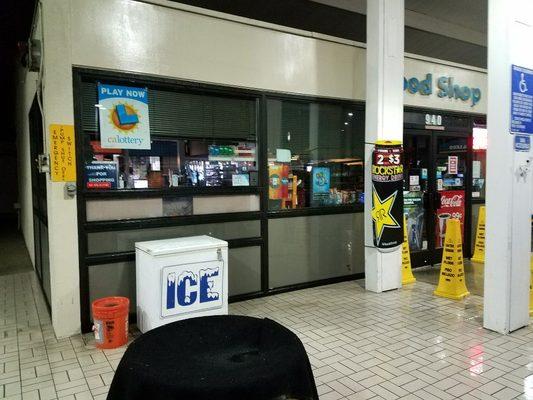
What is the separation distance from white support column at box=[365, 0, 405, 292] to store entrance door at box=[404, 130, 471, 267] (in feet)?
4.06

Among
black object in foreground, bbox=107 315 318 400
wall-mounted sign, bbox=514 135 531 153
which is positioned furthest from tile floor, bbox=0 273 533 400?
wall-mounted sign, bbox=514 135 531 153

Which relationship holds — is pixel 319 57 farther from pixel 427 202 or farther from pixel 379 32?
pixel 427 202

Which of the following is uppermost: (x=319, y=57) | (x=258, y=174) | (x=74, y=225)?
(x=319, y=57)

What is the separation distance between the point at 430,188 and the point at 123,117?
4732 millimetres

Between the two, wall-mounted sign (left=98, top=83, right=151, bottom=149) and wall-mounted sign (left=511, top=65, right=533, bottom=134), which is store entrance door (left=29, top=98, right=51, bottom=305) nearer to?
wall-mounted sign (left=98, top=83, right=151, bottom=149)

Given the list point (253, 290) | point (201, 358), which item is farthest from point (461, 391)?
point (253, 290)

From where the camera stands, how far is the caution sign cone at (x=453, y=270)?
4797mm

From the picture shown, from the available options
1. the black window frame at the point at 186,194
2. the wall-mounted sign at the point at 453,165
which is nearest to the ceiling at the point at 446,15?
the black window frame at the point at 186,194

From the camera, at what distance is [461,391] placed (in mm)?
2732

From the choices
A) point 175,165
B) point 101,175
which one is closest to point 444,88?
point 175,165

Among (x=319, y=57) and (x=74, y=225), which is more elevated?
(x=319, y=57)

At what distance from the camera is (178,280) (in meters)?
3.57

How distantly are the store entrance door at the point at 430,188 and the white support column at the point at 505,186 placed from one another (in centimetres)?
233

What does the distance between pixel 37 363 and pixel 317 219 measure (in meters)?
3.43
